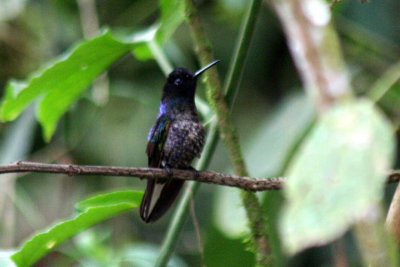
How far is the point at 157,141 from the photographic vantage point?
8.91ft

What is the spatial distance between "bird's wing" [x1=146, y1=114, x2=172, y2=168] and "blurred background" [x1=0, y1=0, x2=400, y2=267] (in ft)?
1.65

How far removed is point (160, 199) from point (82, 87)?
0.62 meters

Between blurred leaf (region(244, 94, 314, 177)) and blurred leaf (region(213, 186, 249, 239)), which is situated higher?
blurred leaf (region(244, 94, 314, 177))

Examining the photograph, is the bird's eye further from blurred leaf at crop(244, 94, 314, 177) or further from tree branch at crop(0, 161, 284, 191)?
tree branch at crop(0, 161, 284, 191)

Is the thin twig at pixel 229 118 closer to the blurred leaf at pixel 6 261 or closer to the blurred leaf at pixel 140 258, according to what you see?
the blurred leaf at pixel 6 261

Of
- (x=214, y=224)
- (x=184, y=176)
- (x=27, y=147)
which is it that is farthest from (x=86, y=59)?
(x=27, y=147)

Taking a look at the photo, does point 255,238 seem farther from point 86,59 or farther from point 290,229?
point 86,59

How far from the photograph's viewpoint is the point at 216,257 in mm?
2223

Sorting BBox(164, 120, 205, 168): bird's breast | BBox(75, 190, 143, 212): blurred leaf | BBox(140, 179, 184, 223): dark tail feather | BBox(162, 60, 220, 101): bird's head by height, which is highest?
BBox(162, 60, 220, 101): bird's head

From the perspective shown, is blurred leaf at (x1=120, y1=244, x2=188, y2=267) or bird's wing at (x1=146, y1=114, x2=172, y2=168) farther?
bird's wing at (x1=146, y1=114, x2=172, y2=168)

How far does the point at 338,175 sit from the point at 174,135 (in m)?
2.30

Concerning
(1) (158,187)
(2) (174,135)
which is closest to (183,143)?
(2) (174,135)

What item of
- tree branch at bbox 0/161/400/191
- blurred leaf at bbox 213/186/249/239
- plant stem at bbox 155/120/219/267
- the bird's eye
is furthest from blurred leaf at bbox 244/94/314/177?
tree branch at bbox 0/161/400/191

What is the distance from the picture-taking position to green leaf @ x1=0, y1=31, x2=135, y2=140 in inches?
86.9
